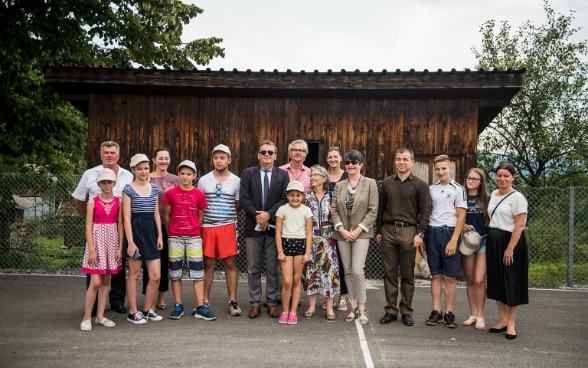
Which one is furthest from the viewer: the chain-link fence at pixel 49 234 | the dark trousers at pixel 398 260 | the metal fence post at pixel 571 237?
the chain-link fence at pixel 49 234

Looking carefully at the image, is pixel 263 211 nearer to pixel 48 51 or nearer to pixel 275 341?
pixel 275 341

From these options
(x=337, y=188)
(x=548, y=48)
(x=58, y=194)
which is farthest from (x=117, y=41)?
(x=548, y=48)

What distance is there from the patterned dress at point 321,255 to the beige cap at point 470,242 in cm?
154

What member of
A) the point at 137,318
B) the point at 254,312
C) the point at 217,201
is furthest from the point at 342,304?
the point at 137,318

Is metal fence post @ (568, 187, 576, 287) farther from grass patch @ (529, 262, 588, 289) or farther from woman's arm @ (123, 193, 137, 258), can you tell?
woman's arm @ (123, 193, 137, 258)

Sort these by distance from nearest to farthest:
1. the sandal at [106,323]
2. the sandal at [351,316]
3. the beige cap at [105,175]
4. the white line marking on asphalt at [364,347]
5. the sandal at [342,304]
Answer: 1. the white line marking on asphalt at [364,347]
2. the beige cap at [105,175]
3. the sandal at [106,323]
4. the sandal at [351,316]
5. the sandal at [342,304]

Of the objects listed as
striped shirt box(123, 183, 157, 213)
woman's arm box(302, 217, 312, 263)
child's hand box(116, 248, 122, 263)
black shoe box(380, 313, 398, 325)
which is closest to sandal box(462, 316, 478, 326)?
black shoe box(380, 313, 398, 325)

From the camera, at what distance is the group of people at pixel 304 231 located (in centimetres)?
648

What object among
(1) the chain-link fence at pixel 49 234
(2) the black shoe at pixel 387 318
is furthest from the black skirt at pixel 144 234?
(1) the chain-link fence at pixel 49 234

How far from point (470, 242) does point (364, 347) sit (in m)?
1.79

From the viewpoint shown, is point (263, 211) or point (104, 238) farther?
point (263, 211)

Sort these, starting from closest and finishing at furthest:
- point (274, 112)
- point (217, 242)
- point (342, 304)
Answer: point (217, 242) → point (342, 304) → point (274, 112)

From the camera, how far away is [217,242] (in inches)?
278

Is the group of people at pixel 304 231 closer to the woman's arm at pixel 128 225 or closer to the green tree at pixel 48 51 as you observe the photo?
the woman's arm at pixel 128 225
